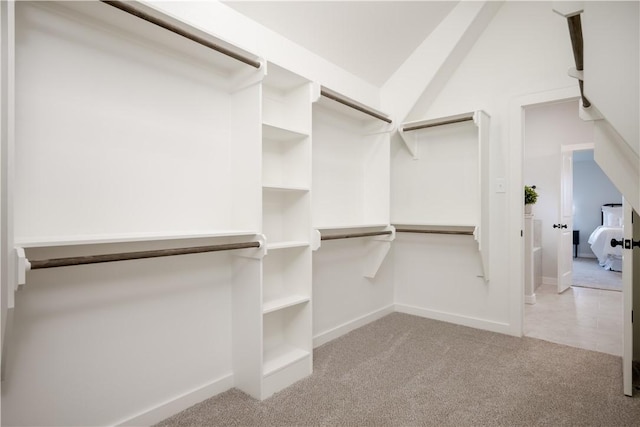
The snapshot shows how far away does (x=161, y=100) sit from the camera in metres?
1.74

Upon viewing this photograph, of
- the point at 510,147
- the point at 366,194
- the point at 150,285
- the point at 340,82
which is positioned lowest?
the point at 150,285

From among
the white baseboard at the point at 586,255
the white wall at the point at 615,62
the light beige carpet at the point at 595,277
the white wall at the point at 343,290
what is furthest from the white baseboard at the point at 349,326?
the white baseboard at the point at 586,255

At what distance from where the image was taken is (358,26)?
2553mm

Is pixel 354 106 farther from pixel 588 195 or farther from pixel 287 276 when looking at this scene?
pixel 588 195

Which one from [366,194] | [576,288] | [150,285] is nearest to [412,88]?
[366,194]

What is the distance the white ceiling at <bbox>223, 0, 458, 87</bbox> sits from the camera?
7.22ft

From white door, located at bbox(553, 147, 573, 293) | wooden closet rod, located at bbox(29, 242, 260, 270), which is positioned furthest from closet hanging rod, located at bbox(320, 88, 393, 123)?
white door, located at bbox(553, 147, 573, 293)

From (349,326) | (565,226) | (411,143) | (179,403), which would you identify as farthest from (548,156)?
(179,403)

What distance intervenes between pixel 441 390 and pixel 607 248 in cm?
597

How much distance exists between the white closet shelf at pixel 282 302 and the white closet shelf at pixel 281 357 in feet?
1.02

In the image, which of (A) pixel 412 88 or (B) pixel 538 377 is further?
(A) pixel 412 88

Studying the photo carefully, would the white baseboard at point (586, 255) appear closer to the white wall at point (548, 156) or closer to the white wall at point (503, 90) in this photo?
the white wall at point (548, 156)

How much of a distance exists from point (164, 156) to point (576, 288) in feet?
17.6

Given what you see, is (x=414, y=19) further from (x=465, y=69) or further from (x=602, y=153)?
(x=602, y=153)
